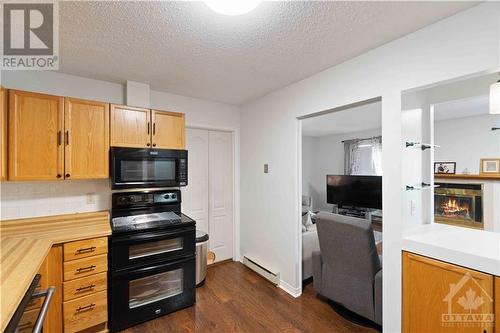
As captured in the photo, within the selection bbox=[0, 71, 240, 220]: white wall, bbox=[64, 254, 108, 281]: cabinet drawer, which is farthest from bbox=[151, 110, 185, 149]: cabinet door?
bbox=[64, 254, 108, 281]: cabinet drawer

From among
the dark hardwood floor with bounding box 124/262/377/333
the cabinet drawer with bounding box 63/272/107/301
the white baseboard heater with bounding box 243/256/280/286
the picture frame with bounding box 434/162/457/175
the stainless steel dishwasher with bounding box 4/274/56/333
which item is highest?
the picture frame with bounding box 434/162/457/175

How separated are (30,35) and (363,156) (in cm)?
611

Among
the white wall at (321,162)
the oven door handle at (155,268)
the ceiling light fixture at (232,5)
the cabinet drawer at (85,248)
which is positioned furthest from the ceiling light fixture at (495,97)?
the white wall at (321,162)

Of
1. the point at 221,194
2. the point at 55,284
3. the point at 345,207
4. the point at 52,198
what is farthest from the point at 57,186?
the point at 345,207

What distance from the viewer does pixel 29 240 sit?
1682 mm

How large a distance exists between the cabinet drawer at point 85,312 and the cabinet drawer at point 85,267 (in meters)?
0.19

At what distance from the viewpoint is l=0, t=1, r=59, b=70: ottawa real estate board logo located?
136 cm

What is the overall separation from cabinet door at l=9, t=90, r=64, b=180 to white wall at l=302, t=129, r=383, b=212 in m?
5.61

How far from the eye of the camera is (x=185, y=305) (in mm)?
2320

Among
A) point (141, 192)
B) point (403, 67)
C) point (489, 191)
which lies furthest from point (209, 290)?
point (489, 191)

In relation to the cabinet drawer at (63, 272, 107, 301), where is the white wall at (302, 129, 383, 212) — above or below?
above

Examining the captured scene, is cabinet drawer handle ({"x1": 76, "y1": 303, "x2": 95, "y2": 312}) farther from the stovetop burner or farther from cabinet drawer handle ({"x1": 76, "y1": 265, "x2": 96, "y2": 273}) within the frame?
the stovetop burner

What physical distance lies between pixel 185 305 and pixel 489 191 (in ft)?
18.0

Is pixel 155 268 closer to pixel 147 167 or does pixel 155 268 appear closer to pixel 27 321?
pixel 27 321
